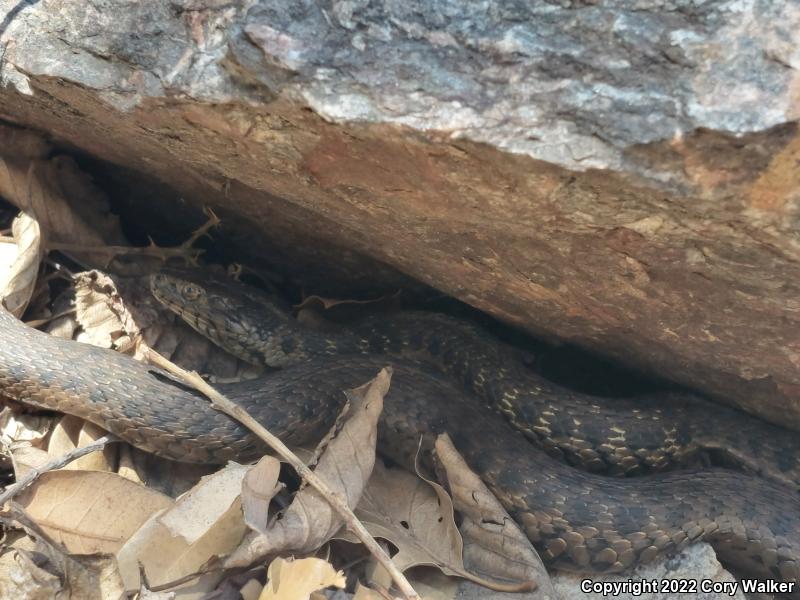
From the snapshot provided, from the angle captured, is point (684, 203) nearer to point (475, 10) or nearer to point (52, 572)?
point (475, 10)

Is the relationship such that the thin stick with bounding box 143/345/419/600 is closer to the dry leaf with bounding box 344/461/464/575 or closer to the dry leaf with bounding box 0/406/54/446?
the dry leaf with bounding box 344/461/464/575

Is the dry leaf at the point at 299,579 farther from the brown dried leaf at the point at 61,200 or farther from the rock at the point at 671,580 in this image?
the brown dried leaf at the point at 61,200

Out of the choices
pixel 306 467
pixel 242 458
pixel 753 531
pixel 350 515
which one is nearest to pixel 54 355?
pixel 242 458

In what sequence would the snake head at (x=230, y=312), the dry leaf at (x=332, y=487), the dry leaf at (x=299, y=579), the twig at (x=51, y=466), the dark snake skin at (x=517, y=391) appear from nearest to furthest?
the dry leaf at (x=299, y=579)
the dry leaf at (x=332, y=487)
the twig at (x=51, y=466)
the dark snake skin at (x=517, y=391)
the snake head at (x=230, y=312)

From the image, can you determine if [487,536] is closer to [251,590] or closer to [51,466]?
[251,590]

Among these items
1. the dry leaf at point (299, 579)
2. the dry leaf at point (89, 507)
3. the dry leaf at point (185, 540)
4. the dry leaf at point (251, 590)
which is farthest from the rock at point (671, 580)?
the dry leaf at point (89, 507)

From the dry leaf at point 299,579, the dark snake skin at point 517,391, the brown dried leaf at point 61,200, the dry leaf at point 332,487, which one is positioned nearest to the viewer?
the dry leaf at point 299,579
